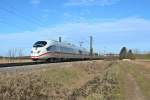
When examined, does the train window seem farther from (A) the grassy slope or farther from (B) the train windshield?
(A) the grassy slope

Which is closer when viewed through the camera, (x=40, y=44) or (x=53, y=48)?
(x=40, y=44)

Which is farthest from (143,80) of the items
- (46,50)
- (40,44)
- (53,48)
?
(53,48)

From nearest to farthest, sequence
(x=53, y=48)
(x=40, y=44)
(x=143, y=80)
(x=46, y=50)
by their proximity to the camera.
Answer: (x=143, y=80), (x=46, y=50), (x=40, y=44), (x=53, y=48)

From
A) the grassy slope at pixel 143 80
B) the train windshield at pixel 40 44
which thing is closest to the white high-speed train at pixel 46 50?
the train windshield at pixel 40 44

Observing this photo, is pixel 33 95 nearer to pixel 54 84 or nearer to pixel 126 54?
pixel 54 84

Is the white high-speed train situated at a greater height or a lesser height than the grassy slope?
greater

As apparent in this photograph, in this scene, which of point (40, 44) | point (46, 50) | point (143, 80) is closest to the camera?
point (143, 80)

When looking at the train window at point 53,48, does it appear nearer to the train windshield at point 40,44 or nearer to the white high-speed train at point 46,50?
the white high-speed train at point 46,50

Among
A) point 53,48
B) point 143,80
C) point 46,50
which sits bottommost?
point 143,80

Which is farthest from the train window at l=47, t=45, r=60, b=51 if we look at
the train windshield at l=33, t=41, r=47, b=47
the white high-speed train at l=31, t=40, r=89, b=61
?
the train windshield at l=33, t=41, r=47, b=47

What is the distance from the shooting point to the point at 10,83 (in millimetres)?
16297

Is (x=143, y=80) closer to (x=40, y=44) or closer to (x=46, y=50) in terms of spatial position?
(x=46, y=50)

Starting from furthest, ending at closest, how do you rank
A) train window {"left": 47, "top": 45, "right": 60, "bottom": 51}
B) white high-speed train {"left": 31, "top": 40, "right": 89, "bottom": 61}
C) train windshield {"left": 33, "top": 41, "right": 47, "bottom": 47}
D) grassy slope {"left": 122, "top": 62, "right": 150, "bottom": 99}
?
train window {"left": 47, "top": 45, "right": 60, "bottom": 51} → train windshield {"left": 33, "top": 41, "right": 47, "bottom": 47} → white high-speed train {"left": 31, "top": 40, "right": 89, "bottom": 61} → grassy slope {"left": 122, "top": 62, "right": 150, "bottom": 99}

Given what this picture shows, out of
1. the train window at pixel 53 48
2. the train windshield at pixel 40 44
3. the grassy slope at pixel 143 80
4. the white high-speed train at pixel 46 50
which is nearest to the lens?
the grassy slope at pixel 143 80
